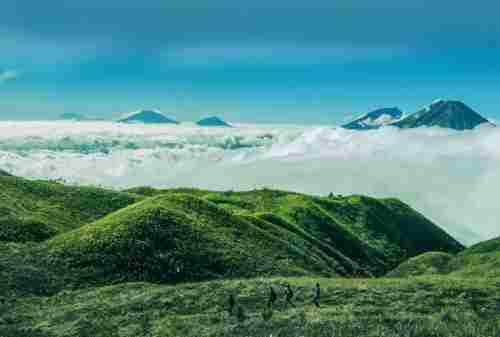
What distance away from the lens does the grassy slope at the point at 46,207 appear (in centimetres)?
9031

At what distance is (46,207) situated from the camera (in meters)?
117

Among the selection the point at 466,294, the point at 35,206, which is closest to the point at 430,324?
the point at 466,294

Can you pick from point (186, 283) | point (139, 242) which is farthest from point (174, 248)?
point (186, 283)

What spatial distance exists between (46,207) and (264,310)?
290 ft

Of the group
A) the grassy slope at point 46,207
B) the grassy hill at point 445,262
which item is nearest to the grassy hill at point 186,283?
the grassy slope at point 46,207

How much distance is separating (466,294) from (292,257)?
158ft

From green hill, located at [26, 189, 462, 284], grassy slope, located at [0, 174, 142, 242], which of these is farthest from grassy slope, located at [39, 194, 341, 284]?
grassy slope, located at [0, 174, 142, 242]

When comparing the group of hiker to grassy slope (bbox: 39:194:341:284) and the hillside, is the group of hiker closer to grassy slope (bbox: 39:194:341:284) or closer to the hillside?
the hillside

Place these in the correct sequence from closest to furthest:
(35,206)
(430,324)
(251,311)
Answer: (430,324) < (251,311) < (35,206)

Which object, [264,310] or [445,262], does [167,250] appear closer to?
[264,310]

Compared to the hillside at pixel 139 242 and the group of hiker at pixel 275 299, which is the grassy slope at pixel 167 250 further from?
the group of hiker at pixel 275 299

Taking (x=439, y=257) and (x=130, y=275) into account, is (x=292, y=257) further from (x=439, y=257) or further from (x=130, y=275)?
(x=439, y=257)

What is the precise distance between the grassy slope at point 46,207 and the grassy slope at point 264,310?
36825 millimetres

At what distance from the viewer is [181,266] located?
73.6 meters
